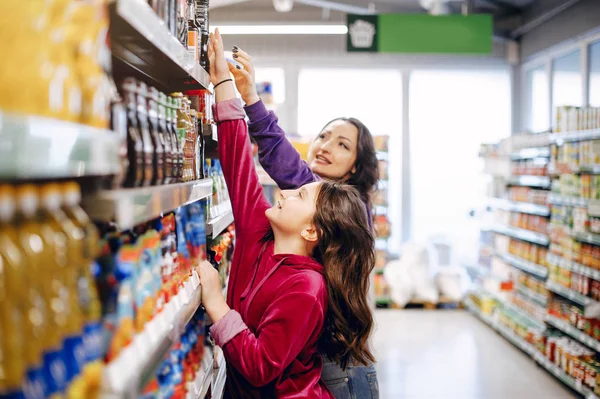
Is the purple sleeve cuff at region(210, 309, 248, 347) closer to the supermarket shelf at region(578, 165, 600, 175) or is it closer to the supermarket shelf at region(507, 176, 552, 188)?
the supermarket shelf at region(578, 165, 600, 175)

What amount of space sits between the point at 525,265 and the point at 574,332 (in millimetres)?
1346

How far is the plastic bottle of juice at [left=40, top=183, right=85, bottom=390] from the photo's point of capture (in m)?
0.92

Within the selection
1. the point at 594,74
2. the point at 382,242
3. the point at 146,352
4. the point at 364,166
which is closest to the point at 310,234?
the point at 146,352

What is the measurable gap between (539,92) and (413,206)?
2.52 metres

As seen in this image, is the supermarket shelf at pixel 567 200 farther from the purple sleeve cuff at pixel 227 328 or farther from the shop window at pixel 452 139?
the purple sleeve cuff at pixel 227 328

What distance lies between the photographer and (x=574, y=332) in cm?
522

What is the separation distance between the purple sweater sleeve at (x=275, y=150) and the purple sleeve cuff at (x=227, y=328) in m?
0.85

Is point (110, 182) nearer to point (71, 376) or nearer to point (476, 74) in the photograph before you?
point (71, 376)

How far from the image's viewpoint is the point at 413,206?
9.55 meters

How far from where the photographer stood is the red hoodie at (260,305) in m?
1.81

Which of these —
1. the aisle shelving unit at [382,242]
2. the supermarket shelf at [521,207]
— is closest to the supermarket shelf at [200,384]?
the supermarket shelf at [521,207]

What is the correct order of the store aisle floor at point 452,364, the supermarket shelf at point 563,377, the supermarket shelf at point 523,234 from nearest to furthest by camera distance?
the supermarket shelf at point 563,377 → the store aisle floor at point 452,364 → the supermarket shelf at point 523,234

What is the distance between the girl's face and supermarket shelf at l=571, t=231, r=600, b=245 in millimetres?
3711

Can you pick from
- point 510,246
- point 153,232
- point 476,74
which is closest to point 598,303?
point 510,246
